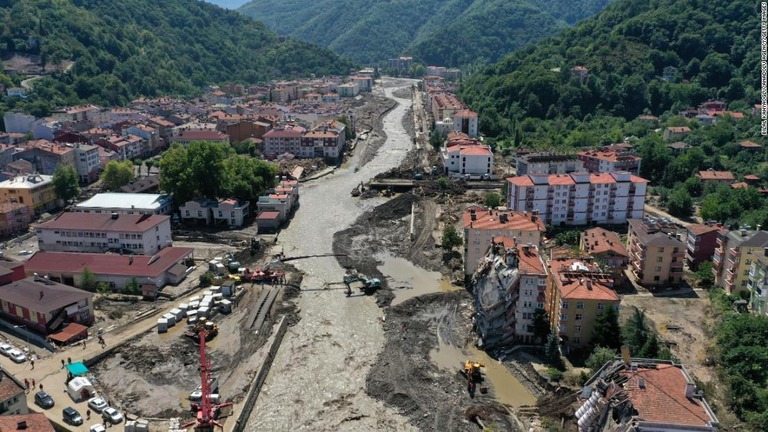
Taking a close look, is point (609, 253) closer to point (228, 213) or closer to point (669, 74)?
point (228, 213)

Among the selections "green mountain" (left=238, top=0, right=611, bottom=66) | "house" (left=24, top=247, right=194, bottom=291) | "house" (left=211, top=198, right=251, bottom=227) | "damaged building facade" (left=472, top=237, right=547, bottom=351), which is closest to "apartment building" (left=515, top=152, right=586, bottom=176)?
"house" (left=211, top=198, right=251, bottom=227)

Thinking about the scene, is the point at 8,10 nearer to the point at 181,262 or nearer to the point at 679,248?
the point at 181,262

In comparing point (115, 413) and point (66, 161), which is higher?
point (66, 161)

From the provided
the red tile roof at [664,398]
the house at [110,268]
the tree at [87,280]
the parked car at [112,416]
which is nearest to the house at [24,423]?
the parked car at [112,416]

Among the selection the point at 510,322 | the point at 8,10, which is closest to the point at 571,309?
the point at 510,322

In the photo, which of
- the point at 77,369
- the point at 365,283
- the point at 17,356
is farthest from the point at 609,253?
the point at 17,356

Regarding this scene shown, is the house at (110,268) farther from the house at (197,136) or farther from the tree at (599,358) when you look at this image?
the house at (197,136)

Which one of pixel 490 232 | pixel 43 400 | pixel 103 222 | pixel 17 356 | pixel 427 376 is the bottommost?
pixel 427 376
